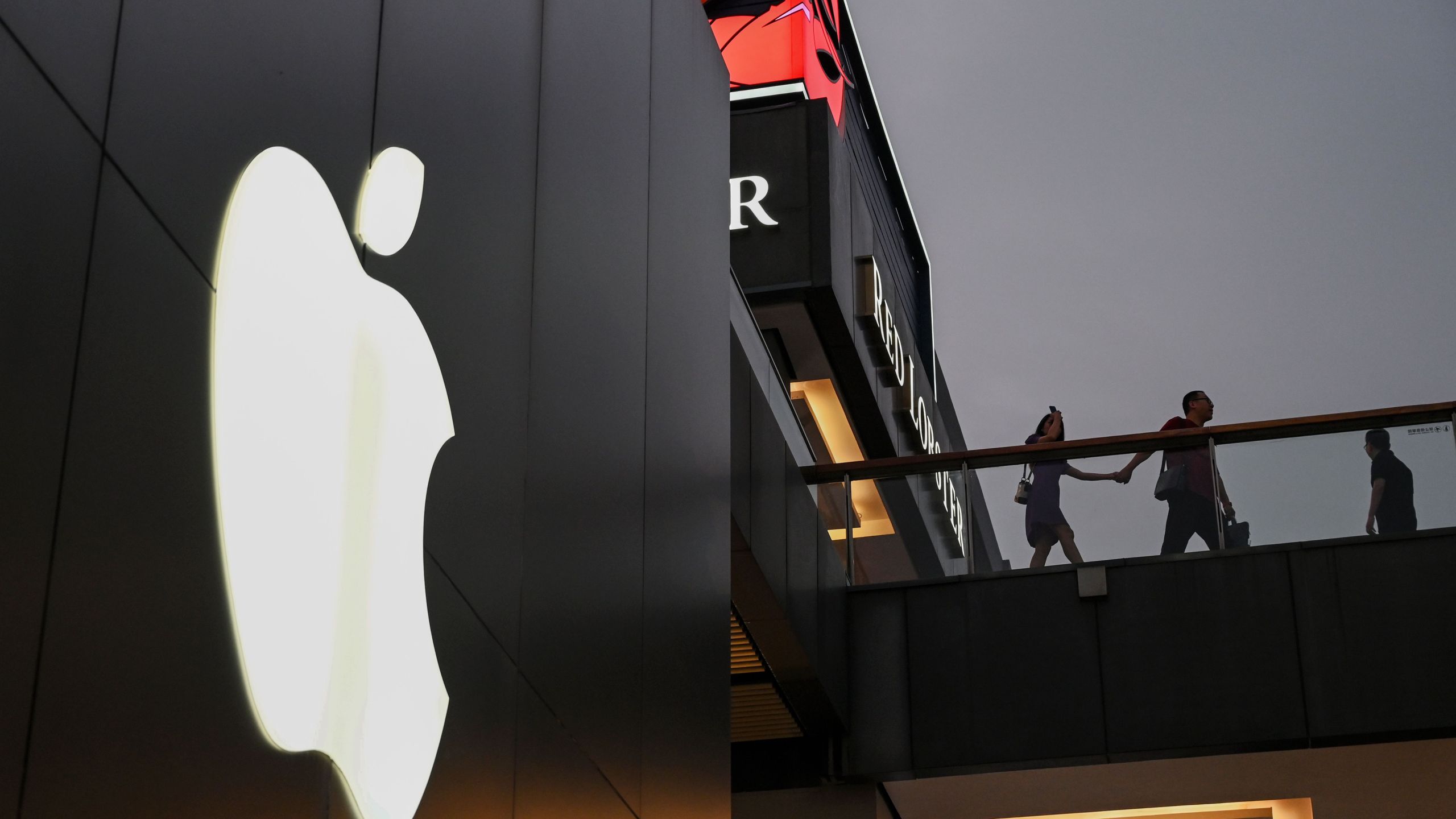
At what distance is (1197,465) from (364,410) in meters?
10.8

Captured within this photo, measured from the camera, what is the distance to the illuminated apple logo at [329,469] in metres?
3.21

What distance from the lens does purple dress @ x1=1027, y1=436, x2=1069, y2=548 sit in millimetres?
14125

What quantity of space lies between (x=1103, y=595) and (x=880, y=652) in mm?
1800

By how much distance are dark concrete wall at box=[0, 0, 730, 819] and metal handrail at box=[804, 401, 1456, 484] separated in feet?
17.0

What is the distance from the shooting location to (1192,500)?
1391 cm

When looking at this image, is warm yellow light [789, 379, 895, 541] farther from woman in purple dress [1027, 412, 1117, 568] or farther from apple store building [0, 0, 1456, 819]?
apple store building [0, 0, 1456, 819]

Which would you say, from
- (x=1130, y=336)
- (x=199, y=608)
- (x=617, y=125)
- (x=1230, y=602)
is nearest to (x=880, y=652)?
(x=1230, y=602)

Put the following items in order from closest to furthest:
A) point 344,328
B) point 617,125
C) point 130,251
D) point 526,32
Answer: point 130,251, point 344,328, point 526,32, point 617,125

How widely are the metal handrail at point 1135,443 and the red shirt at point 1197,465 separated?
0.05 m

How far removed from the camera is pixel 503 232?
17.3ft

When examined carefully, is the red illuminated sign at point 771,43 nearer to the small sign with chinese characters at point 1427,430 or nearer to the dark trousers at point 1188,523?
the dark trousers at point 1188,523

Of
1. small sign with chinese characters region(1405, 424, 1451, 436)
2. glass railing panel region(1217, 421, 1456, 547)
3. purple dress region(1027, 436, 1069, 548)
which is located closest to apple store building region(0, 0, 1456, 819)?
purple dress region(1027, 436, 1069, 548)

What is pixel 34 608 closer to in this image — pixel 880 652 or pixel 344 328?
pixel 344 328

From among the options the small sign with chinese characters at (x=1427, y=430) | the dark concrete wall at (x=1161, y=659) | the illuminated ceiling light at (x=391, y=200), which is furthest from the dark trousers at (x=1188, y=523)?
the illuminated ceiling light at (x=391, y=200)
